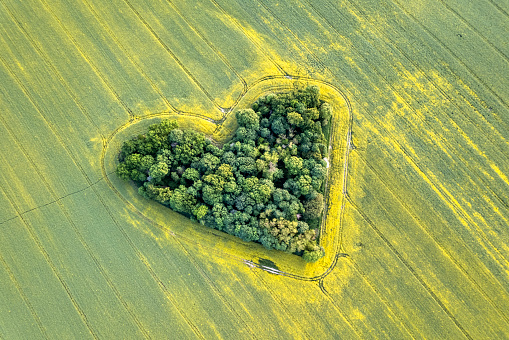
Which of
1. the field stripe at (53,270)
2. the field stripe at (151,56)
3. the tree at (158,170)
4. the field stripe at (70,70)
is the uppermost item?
the field stripe at (151,56)

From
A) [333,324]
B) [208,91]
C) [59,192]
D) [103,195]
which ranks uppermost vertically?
[208,91]

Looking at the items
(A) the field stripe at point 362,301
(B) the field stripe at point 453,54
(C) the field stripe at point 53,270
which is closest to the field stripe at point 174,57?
(A) the field stripe at point 362,301

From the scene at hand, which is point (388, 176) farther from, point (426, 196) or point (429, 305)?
point (429, 305)

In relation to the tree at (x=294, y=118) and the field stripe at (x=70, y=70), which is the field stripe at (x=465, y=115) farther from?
the field stripe at (x=70, y=70)

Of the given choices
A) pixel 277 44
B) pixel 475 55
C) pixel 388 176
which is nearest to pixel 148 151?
pixel 277 44

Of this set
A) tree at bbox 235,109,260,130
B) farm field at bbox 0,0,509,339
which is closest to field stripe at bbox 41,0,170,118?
farm field at bbox 0,0,509,339

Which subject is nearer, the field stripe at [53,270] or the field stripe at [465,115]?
the field stripe at [53,270]

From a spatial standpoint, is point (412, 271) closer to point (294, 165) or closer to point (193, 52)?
point (294, 165)
